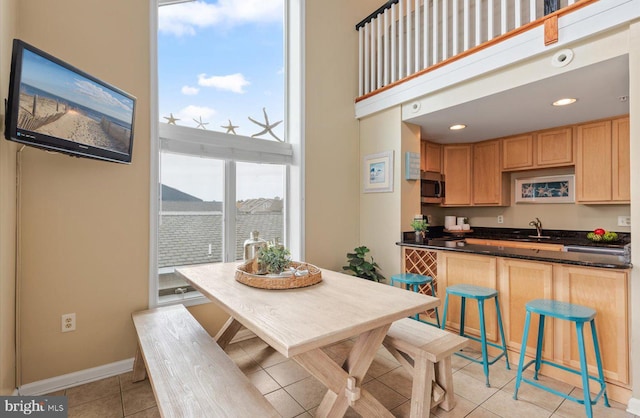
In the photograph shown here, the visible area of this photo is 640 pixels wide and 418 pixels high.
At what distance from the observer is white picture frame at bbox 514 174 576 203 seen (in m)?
3.95

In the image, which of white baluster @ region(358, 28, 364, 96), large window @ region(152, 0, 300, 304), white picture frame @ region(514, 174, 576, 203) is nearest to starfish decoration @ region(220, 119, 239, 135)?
large window @ region(152, 0, 300, 304)

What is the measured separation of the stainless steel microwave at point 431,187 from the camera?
4367 mm

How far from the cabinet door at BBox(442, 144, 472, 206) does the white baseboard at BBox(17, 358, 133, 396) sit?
442cm

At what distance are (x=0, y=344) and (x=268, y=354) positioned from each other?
67.6 inches

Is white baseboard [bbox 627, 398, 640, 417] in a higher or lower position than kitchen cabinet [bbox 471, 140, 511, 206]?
lower

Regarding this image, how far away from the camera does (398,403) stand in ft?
6.57

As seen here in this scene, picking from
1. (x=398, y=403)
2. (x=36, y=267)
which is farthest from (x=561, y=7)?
(x=36, y=267)

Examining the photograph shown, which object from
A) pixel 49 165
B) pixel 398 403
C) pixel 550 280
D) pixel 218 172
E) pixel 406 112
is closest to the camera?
pixel 398 403

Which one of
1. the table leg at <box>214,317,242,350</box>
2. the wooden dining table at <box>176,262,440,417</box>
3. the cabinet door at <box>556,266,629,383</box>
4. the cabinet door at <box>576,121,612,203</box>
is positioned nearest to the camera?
the wooden dining table at <box>176,262,440,417</box>

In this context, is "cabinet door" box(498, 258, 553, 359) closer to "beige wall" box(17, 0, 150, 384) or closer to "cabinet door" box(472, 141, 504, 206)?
"cabinet door" box(472, 141, 504, 206)

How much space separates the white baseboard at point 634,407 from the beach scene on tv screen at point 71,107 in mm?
3704

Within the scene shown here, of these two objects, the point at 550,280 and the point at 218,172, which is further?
the point at 218,172

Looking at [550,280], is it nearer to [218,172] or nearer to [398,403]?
[398,403]

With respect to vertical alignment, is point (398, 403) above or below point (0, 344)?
below
